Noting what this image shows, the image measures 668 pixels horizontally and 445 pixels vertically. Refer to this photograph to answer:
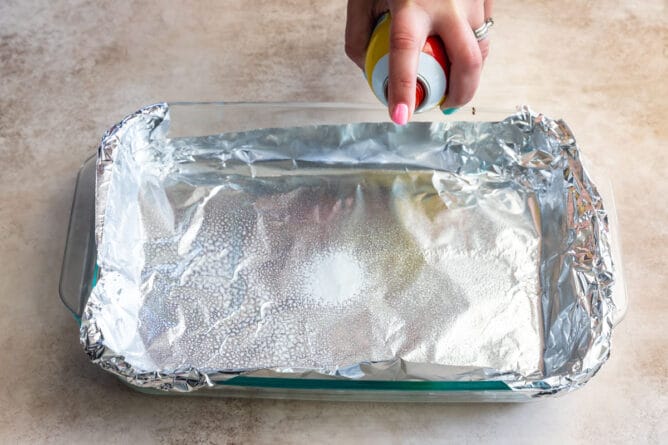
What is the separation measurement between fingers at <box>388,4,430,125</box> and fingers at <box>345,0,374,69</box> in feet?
0.37

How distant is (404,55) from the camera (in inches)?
29.0

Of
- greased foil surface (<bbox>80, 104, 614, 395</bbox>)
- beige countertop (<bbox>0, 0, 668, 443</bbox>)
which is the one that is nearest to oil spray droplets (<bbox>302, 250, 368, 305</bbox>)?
greased foil surface (<bbox>80, 104, 614, 395</bbox>)

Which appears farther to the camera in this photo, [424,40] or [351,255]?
[351,255]

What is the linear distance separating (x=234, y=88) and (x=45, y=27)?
35 centimetres

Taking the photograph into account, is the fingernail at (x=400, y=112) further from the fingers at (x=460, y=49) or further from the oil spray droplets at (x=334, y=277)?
the oil spray droplets at (x=334, y=277)

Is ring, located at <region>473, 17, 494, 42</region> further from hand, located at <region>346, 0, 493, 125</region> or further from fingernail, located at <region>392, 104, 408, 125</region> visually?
fingernail, located at <region>392, 104, 408, 125</region>

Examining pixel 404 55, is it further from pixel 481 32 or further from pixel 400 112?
pixel 481 32

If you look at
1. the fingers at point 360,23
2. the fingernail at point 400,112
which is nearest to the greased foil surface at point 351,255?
the fingers at point 360,23

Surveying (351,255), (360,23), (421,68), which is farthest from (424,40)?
(351,255)

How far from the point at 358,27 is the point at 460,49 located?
0.58 feet

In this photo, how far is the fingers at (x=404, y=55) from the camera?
74 centimetres

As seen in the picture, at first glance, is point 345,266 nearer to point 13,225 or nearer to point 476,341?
point 476,341

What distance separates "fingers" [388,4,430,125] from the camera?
0.74 m

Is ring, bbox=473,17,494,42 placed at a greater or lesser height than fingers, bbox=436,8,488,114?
greater
